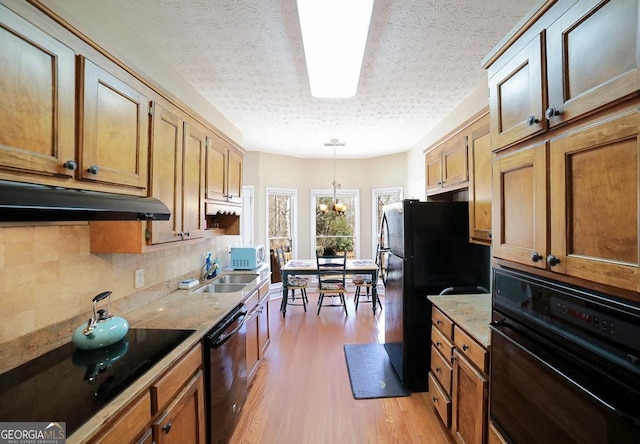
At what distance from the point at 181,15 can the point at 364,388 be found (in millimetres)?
3105

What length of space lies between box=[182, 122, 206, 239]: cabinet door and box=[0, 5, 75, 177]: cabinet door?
2.71 ft

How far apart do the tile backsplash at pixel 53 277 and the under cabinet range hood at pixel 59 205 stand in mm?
411

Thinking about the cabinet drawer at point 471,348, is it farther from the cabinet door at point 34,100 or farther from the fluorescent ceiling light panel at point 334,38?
the cabinet door at point 34,100

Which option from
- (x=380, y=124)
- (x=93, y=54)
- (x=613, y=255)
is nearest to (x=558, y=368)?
(x=613, y=255)

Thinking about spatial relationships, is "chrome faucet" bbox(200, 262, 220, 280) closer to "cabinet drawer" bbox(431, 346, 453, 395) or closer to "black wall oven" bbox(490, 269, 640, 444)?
"cabinet drawer" bbox(431, 346, 453, 395)

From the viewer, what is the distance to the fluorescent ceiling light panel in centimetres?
145

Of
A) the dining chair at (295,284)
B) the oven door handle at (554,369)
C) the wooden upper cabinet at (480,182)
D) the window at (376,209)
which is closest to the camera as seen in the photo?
the oven door handle at (554,369)

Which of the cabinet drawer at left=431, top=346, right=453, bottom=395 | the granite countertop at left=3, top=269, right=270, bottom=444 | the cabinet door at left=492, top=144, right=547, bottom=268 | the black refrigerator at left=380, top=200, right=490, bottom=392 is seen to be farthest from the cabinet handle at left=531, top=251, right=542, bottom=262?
the granite countertop at left=3, top=269, right=270, bottom=444

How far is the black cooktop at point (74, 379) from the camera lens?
33.7 inches

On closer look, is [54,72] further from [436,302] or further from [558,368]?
[436,302]

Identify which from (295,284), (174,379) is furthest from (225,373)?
(295,284)

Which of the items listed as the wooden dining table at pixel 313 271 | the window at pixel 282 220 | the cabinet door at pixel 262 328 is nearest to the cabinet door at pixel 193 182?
the cabinet door at pixel 262 328

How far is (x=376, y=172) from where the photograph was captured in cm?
541

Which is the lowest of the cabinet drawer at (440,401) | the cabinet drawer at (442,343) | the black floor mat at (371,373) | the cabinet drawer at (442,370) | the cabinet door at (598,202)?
the black floor mat at (371,373)
